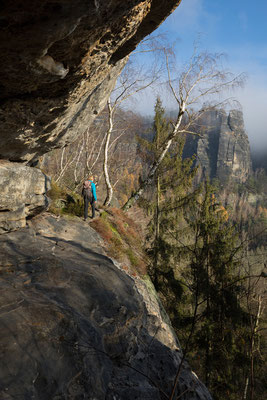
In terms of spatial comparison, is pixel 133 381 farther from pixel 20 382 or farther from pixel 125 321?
pixel 20 382

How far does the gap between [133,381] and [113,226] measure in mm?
7110

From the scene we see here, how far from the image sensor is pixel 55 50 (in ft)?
9.09

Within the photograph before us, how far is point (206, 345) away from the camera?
9164 millimetres

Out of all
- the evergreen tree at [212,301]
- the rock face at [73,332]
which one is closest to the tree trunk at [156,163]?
the evergreen tree at [212,301]

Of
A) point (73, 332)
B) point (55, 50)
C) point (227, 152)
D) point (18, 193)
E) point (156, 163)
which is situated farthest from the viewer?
point (227, 152)

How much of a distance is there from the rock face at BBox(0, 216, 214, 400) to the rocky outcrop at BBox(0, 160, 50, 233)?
42 centimetres

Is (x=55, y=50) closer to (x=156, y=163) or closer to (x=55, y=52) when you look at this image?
(x=55, y=52)

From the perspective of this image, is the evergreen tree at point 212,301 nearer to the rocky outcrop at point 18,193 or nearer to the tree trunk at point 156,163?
the tree trunk at point 156,163

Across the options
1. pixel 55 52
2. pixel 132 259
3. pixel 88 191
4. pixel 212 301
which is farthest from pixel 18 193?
pixel 212 301

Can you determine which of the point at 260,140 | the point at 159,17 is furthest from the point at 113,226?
the point at 260,140

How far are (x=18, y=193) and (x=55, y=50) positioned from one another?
411 centimetres

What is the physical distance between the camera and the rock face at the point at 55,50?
2178mm

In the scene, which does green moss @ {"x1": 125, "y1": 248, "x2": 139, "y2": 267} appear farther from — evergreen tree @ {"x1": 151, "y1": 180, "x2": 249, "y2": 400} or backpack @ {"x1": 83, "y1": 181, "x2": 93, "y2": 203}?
backpack @ {"x1": 83, "y1": 181, "x2": 93, "y2": 203}

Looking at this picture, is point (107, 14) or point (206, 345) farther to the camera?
point (206, 345)
